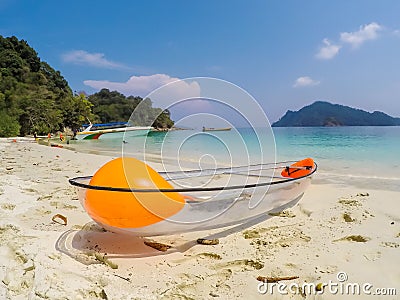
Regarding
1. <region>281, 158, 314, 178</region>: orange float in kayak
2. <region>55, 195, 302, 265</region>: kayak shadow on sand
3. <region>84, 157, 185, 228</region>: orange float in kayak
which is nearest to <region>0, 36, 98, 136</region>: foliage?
<region>281, 158, 314, 178</region>: orange float in kayak

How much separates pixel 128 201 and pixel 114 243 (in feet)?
1.94

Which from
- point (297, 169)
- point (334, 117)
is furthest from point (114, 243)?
point (334, 117)

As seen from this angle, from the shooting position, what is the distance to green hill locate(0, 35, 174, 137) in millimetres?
33588

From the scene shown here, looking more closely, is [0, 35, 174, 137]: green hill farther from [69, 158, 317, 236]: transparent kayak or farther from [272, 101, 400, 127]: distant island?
[272, 101, 400, 127]: distant island

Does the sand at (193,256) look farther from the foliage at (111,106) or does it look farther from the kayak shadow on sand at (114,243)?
the foliage at (111,106)

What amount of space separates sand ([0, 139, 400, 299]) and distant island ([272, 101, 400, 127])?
94.3 metres

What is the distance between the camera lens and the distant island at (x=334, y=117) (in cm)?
9625

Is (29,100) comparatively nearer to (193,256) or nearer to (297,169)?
(297,169)

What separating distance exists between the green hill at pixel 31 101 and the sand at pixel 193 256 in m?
17.8

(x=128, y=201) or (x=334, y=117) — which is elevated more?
(x=334, y=117)

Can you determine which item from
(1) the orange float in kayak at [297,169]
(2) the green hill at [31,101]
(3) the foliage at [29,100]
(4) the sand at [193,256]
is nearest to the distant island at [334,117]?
(2) the green hill at [31,101]

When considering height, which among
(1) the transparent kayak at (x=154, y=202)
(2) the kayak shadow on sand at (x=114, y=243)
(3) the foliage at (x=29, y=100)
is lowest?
(2) the kayak shadow on sand at (x=114, y=243)

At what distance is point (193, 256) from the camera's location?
239cm

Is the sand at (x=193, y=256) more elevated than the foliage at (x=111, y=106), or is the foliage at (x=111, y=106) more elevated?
the foliage at (x=111, y=106)
